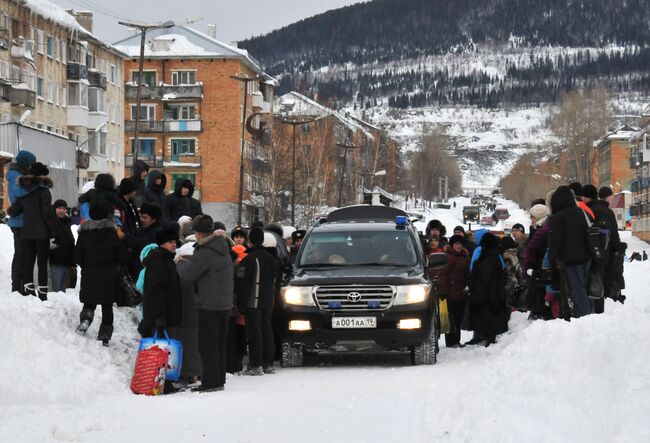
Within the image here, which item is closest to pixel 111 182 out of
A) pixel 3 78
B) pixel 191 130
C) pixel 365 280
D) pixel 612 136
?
pixel 365 280

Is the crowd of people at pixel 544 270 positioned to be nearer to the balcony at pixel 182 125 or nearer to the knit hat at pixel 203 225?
the knit hat at pixel 203 225

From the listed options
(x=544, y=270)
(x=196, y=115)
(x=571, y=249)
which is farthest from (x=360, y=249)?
(x=196, y=115)

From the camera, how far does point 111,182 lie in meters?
14.6

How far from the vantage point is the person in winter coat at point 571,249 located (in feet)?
49.8

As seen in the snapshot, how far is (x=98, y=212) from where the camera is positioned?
13.2 meters

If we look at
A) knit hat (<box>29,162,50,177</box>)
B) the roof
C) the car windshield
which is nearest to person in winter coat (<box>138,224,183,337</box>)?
knit hat (<box>29,162,50,177</box>)

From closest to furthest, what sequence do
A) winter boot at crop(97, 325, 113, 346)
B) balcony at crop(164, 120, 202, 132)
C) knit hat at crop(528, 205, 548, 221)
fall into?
winter boot at crop(97, 325, 113, 346) < knit hat at crop(528, 205, 548, 221) < balcony at crop(164, 120, 202, 132)

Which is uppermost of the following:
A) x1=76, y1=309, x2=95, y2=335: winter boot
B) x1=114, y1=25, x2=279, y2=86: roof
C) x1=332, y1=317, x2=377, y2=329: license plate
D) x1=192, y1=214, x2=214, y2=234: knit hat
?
x1=114, y1=25, x2=279, y2=86: roof

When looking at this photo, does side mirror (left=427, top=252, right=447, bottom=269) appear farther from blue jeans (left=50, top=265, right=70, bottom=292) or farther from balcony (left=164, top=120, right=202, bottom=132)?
balcony (left=164, top=120, right=202, bottom=132)

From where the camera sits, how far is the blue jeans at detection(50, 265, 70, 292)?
17047 millimetres

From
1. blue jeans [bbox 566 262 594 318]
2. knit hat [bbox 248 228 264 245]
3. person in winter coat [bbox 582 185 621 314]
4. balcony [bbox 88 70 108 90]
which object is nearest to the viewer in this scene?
knit hat [bbox 248 228 264 245]

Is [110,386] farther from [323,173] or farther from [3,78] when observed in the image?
[323,173]

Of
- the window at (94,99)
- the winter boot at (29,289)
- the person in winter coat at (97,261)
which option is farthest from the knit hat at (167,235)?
the window at (94,99)

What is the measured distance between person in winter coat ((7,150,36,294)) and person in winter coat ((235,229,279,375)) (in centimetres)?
284
